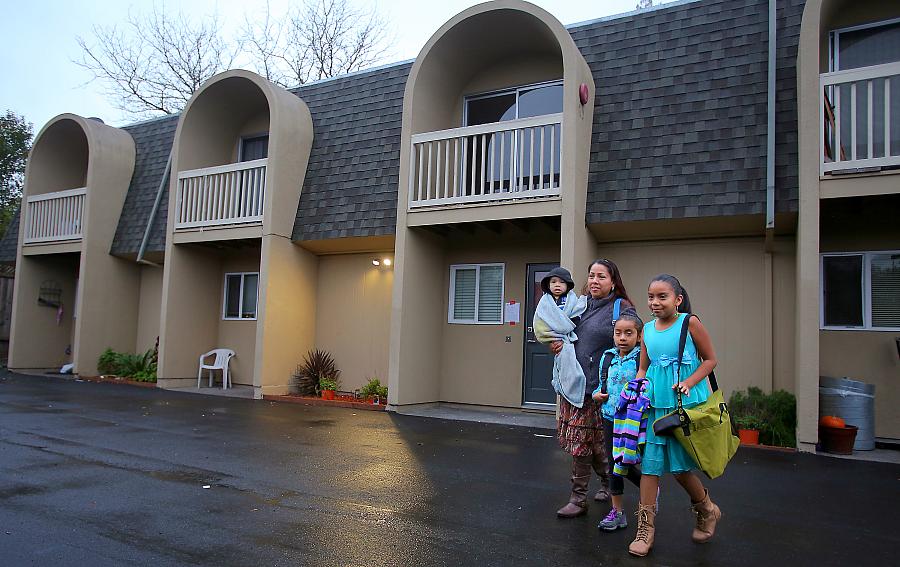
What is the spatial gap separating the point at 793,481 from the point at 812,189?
10.9ft

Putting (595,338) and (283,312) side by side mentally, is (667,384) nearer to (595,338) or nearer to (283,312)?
(595,338)

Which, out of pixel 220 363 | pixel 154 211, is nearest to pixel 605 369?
pixel 220 363

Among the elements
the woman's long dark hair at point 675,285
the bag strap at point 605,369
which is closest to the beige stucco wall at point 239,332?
the bag strap at point 605,369

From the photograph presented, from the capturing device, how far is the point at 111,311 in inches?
570

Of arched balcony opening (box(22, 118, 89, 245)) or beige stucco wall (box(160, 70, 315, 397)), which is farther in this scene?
arched balcony opening (box(22, 118, 89, 245))

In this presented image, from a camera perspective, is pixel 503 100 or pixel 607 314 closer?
pixel 607 314

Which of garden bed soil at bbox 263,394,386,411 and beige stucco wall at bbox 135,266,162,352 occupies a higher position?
beige stucco wall at bbox 135,266,162,352

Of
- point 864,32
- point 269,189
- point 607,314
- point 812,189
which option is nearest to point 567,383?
point 607,314

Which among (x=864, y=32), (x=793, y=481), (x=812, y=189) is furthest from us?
(x=864, y=32)

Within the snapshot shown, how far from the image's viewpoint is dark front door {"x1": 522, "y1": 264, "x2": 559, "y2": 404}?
10.1 meters

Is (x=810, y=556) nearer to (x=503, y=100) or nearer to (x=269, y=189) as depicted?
(x=503, y=100)

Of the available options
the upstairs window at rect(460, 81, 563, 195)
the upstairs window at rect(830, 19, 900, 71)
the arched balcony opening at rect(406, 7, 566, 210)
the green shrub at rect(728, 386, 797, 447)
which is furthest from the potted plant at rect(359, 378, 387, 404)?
the upstairs window at rect(830, 19, 900, 71)

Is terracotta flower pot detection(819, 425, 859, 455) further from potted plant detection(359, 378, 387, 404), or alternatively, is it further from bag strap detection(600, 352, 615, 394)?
potted plant detection(359, 378, 387, 404)

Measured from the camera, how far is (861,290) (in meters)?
8.20
